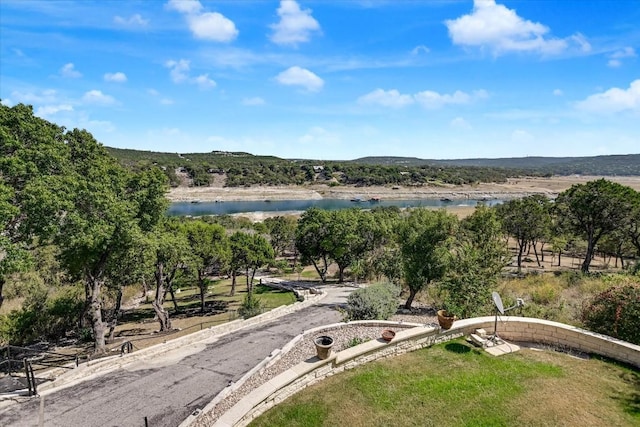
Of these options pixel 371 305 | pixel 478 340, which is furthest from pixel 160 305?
pixel 478 340

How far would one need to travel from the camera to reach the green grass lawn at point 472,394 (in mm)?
8242

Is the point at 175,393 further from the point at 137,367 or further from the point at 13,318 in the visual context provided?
the point at 13,318

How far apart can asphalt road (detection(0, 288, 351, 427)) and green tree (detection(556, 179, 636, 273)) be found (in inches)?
1125

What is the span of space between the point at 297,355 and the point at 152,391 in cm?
418

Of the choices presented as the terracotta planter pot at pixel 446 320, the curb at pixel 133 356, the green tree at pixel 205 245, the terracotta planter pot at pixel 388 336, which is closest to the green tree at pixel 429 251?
the curb at pixel 133 356

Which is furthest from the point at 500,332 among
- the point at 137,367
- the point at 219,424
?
the point at 137,367

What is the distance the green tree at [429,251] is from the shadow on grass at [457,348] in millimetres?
8716

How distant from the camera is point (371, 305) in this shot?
15.6 m

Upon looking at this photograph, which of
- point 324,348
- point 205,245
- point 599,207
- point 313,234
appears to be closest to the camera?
point 324,348

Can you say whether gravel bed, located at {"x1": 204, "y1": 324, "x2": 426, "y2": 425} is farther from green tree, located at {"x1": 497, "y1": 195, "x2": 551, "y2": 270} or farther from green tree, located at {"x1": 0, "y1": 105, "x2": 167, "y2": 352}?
green tree, located at {"x1": 497, "y1": 195, "x2": 551, "y2": 270}

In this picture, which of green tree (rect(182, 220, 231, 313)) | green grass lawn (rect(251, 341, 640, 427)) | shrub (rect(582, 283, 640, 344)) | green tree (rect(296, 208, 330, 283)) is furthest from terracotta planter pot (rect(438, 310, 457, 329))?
green tree (rect(296, 208, 330, 283))

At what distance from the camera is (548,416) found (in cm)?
818

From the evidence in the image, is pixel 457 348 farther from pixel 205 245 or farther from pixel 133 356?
pixel 205 245

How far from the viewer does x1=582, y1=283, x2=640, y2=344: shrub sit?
11.3 meters
